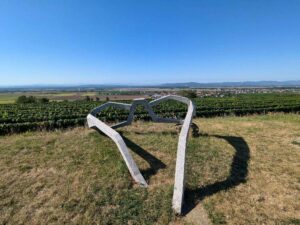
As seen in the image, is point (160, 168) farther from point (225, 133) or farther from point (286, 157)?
point (225, 133)

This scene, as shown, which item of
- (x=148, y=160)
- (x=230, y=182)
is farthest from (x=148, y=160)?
(x=230, y=182)

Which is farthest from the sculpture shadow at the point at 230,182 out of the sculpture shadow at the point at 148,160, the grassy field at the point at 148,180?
the sculpture shadow at the point at 148,160

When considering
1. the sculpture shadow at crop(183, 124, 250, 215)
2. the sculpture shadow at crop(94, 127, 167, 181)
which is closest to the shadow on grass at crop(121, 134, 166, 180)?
the sculpture shadow at crop(94, 127, 167, 181)

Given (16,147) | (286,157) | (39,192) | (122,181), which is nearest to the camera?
(39,192)

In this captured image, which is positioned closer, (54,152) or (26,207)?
(26,207)

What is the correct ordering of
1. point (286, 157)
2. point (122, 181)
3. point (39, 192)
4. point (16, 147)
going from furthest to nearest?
point (16, 147) < point (286, 157) < point (122, 181) < point (39, 192)

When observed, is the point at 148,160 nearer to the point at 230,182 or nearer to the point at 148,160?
the point at 148,160

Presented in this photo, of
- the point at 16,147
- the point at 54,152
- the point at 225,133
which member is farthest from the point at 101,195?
the point at 225,133

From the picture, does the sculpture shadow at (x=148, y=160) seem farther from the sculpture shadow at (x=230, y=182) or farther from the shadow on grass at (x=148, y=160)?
the sculpture shadow at (x=230, y=182)
